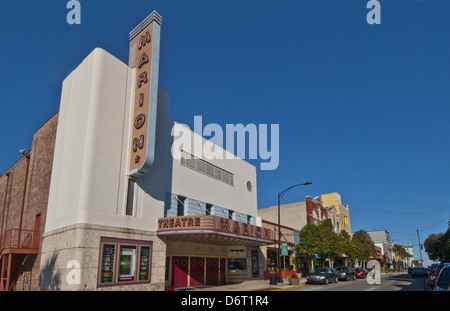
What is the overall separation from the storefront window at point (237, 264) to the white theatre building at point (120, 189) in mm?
5320

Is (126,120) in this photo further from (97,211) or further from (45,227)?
(45,227)

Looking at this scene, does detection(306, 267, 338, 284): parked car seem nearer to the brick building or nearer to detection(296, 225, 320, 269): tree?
detection(296, 225, 320, 269): tree

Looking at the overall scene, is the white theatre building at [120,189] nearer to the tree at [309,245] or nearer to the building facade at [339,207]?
the tree at [309,245]

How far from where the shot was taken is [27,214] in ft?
80.9

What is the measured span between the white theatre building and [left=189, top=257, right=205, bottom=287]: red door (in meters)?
0.37

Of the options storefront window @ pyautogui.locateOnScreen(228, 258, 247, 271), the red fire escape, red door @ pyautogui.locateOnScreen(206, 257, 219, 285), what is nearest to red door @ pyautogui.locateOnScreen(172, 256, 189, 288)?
red door @ pyautogui.locateOnScreen(206, 257, 219, 285)

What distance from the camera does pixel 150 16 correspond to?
2277cm

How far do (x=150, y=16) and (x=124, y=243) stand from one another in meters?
14.3

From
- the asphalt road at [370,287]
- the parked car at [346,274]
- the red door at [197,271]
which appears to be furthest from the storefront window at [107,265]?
the parked car at [346,274]

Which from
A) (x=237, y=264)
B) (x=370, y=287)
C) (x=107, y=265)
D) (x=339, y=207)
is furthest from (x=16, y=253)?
(x=339, y=207)

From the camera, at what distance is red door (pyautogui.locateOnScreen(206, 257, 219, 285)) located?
28.7m

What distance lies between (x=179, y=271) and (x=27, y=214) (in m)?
11.4

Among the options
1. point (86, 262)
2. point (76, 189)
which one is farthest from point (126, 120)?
point (86, 262)

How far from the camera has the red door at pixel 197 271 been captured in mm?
27061
